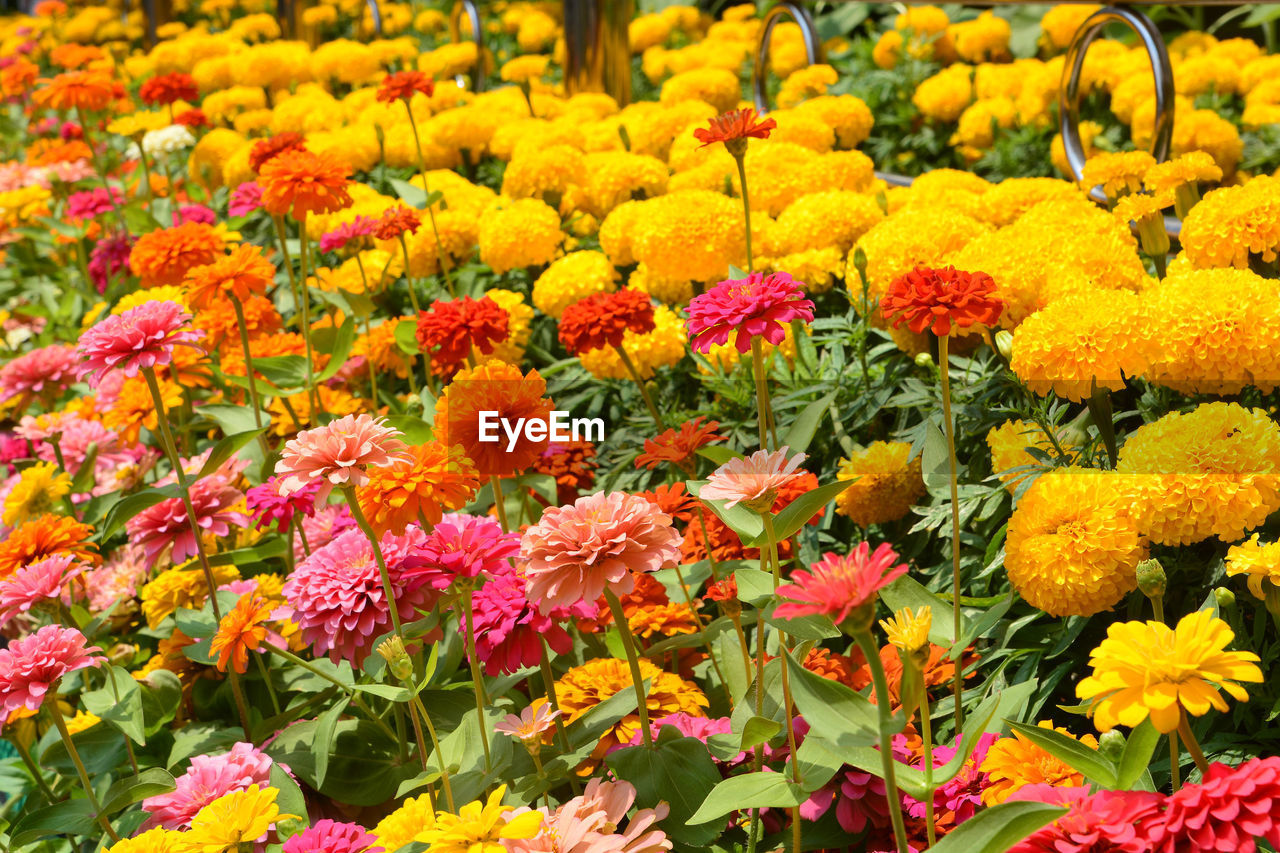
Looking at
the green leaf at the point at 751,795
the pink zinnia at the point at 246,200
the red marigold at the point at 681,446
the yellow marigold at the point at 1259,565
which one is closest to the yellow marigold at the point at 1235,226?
the yellow marigold at the point at 1259,565

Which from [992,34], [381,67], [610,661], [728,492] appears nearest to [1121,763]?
[728,492]

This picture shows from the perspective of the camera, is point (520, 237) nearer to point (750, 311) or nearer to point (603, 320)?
point (603, 320)

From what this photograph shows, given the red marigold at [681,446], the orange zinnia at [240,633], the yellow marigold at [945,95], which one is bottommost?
the orange zinnia at [240,633]

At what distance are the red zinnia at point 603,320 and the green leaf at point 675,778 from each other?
1.82 feet

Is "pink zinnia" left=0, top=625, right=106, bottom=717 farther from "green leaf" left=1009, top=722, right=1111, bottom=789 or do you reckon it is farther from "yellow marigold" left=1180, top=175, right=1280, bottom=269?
"yellow marigold" left=1180, top=175, right=1280, bottom=269

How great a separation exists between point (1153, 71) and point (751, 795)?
1.44m

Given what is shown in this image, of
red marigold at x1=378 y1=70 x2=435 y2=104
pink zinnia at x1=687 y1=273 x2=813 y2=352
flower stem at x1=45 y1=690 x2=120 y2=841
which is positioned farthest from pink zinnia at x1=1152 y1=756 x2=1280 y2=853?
red marigold at x1=378 y1=70 x2=435 y2=104

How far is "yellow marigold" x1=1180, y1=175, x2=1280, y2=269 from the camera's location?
1.30 m

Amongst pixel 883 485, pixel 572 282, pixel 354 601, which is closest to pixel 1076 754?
pixel 883 485

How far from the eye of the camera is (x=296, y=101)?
3.47m

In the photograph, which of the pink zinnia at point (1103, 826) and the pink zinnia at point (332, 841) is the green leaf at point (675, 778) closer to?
the pink zinnia at point (332, 841)

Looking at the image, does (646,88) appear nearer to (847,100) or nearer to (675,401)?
(847,100)

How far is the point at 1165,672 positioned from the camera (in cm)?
71

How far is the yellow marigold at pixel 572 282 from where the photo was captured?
1.96 m
